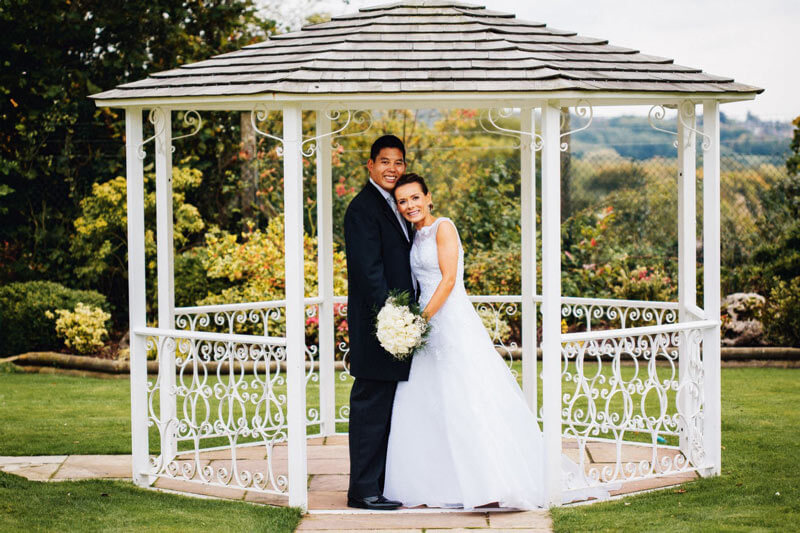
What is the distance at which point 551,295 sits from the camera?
223 inches

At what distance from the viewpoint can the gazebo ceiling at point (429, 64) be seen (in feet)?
18.1

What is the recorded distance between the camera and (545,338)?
18.8ft

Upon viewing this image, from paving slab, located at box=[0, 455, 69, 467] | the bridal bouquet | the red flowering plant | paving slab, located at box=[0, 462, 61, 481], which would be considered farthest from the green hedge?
the bridal bouquet

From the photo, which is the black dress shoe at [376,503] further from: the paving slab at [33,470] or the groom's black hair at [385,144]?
the paving slab at [33,470]

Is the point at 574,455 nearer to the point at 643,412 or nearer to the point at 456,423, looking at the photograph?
the point at 643,412

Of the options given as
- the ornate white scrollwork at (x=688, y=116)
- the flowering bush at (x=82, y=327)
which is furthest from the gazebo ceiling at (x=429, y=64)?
the flowering bush at (x=82, y=327)

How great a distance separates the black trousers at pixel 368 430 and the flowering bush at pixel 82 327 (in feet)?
19.3

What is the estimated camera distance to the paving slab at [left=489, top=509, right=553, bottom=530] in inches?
210

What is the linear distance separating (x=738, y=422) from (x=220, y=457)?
13.4 ft

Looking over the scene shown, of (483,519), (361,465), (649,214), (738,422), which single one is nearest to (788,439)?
(738,422)

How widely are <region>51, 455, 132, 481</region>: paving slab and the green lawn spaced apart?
208mm

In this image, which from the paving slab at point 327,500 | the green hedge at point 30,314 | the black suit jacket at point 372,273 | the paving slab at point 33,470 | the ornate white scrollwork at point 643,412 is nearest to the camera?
the black suit jacket at point 372,273

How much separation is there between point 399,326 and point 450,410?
63 cm

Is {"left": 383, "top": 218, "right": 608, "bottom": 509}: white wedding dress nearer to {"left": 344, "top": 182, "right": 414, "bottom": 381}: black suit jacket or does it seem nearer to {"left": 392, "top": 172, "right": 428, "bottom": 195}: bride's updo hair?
{"left": 344, "top": 182, "right": 414, "bottom": 381}: black suit jacket
